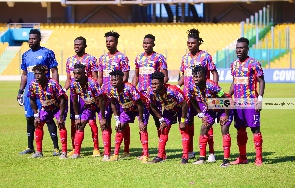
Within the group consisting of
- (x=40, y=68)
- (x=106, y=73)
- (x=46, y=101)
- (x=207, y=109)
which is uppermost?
(x=40, y=68)

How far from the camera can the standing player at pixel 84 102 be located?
1291 centimetres

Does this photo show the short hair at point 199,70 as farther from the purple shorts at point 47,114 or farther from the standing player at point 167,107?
the purple shorts at point 47,114

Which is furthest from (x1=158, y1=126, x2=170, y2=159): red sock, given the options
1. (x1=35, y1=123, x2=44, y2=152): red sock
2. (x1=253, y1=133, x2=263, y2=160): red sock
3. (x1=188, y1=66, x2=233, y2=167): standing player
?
(x1=35, y1=123, x2=44, y2=152): red sock

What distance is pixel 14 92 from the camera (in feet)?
118

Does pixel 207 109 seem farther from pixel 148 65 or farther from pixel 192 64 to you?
pixel 148 65

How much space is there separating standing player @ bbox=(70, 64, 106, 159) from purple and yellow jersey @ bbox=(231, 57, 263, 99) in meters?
2.52

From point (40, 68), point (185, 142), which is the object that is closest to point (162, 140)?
point (185, 142)

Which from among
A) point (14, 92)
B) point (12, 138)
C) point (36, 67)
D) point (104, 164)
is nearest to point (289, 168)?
point (104, 164)

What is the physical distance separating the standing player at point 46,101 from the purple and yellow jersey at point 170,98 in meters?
1.79

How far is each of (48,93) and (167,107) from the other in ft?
7.61

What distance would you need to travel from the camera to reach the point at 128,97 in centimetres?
1250

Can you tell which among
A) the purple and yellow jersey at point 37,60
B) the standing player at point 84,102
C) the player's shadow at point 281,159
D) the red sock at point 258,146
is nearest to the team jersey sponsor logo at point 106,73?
the standing player at point 84,102

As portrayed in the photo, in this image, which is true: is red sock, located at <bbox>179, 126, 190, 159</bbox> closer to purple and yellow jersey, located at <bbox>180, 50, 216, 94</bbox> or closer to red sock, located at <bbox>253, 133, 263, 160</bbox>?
purple and yellow jersey, located at <bbox>180, 50, 216, 94</bbox>

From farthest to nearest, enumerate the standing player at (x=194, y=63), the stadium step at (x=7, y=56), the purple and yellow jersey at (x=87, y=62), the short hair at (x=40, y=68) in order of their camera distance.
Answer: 1. the stadium step at (x=7, y=56)
2. the purple and yellow jersey at (x=87, y=62)
3. the short hair at (x=40, y=68)
4. the standing player at (x=194, y=63)
